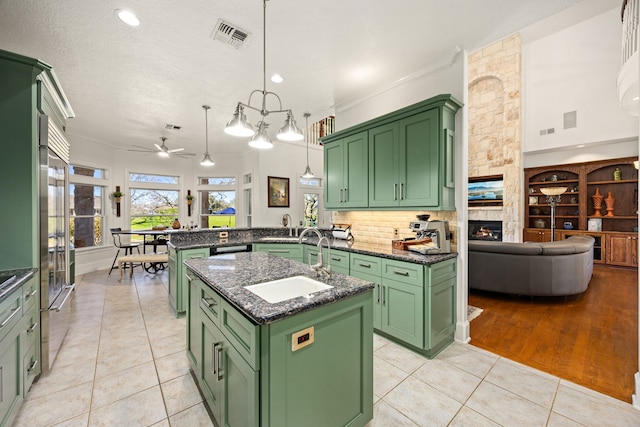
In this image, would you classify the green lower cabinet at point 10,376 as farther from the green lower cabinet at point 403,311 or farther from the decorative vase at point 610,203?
the decorative vase at point 610,203

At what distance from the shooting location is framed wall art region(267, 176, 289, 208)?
6848 mm

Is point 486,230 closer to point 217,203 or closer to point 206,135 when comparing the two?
point 206,135

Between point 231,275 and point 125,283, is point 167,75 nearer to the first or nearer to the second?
point 231,275

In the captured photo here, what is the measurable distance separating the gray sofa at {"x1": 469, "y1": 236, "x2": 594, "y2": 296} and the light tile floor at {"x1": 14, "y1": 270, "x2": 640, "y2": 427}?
184 centimetres

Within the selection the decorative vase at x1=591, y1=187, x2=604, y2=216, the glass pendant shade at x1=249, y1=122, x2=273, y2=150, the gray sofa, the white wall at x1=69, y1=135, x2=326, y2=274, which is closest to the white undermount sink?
the glass pendant shade at x1=249, y1=122, x2=273, y2=150

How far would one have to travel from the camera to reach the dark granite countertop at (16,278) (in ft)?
5.01

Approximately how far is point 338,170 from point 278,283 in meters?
2.33

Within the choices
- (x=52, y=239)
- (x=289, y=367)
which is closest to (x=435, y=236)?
(x=289, y=367)

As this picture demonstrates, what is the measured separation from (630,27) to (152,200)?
28.9 ft

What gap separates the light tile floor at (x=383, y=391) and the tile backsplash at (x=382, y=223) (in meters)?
1.18

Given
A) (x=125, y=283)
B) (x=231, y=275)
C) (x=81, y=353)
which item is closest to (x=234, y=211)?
(x=125, y=283)

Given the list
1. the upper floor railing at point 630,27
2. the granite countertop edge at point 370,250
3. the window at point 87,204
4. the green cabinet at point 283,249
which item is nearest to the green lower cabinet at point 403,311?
the granite countertop edge at point 370,250

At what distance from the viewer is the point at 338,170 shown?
147 inches

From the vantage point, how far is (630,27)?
2.03 metres
